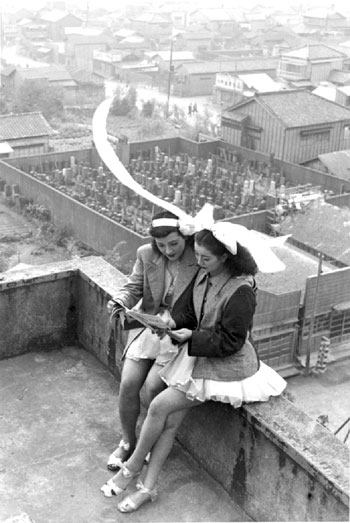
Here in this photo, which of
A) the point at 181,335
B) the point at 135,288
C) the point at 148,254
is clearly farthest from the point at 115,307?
the point at 181,335

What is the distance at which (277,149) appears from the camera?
78.2 ft

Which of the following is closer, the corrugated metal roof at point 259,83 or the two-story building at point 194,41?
the corrugated metal roof at point 259,83

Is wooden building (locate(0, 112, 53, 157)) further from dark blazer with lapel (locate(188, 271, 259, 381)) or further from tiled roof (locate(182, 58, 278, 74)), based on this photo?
dark blazer with lapel (locate(188, 271, 259, 381))

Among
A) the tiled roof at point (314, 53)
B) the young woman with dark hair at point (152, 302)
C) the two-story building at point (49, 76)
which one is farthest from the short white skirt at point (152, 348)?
the tiled roof at point (314, 53)

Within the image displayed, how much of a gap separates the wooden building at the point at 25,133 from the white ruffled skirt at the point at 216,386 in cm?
2026

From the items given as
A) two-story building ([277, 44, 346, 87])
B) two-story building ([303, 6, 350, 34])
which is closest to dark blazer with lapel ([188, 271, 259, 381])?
two-story building ([277, 44, 346, 87])

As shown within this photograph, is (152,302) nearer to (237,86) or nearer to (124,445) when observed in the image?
(124,445)

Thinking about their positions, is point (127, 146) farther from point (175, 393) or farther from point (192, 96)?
point (175, 393)

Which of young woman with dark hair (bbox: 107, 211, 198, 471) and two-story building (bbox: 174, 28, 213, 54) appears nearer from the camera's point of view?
young woman with dark hair (bbox: 107, 211, 198, 471)

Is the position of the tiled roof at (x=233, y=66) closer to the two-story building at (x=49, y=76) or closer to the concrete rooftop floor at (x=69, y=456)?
the two-story building at (x=49, y=76)

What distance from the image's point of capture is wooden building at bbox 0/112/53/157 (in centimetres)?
2266

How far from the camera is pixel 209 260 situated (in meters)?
3.07

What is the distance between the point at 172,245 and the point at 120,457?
103cm

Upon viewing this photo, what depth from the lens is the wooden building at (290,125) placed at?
23484 mm
